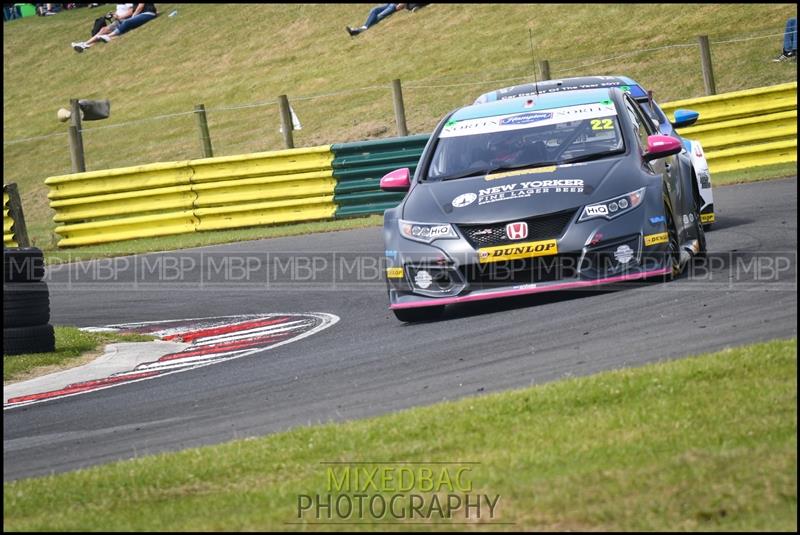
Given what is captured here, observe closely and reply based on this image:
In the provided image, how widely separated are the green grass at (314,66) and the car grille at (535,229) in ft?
41.4

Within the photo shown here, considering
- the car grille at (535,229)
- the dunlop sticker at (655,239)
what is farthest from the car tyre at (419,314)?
the dunlop sticker at (655,239)

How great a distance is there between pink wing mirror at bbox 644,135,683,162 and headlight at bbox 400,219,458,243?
1656mm

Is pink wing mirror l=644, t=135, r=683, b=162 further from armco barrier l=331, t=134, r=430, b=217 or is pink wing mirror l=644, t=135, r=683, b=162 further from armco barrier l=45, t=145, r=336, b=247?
armco barrier l=45, t=145, r=336, b=247

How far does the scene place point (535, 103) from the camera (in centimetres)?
1047

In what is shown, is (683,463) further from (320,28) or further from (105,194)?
(320,28)

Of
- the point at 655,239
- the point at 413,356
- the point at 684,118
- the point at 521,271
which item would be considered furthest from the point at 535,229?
the point at 684,118

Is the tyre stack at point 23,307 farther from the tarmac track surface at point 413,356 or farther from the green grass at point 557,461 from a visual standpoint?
the green grass at point 557,461

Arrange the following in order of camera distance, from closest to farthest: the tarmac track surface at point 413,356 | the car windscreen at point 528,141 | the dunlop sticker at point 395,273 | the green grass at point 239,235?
the tarmac track surface at point 413,356, the dunlop sticker at point 395,273, the car windscreen at point 528,141, the green grass at point 239,235

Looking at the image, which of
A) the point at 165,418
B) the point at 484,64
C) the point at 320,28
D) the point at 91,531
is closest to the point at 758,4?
the point at 484,64

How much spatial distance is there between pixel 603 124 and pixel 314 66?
33713mm

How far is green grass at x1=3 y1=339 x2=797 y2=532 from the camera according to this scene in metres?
4.35

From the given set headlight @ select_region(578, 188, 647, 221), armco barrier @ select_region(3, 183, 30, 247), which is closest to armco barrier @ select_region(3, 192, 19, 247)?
armco barrier @ select_region(3, 183, 30, 247)

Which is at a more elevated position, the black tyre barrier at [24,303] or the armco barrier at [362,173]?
the armco barrier at [362,173]

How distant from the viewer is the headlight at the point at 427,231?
9109 mm
